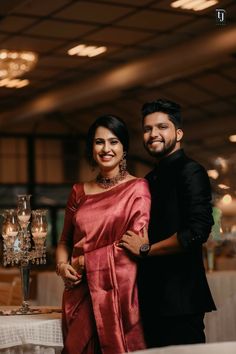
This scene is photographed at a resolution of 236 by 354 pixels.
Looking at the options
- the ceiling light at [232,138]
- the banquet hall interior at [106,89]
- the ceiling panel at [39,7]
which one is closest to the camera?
the banquet hall interior at [106,89]

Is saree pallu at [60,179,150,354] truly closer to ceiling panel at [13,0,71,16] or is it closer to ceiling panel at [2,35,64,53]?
ceiling panel at [13,0,71,16]

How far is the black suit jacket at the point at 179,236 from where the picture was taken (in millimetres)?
2854

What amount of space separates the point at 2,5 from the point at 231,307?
4182 millimetres

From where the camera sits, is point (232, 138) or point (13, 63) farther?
point (232, 138)

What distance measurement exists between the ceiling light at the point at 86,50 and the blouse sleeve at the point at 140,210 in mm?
8176

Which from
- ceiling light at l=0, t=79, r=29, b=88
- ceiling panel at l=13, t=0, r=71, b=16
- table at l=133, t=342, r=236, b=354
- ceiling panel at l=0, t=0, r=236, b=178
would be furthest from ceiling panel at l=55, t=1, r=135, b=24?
table at l=133, t=342, r=236, b=354

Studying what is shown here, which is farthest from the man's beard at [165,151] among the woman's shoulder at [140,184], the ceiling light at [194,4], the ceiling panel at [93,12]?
the ceiling light at [194,4]

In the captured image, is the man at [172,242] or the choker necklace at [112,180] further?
the choker necklace at [112,180]

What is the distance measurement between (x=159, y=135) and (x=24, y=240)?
1.05 metres

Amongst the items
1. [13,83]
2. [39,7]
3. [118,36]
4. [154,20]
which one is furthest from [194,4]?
[13,83]

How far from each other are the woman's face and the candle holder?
63cm

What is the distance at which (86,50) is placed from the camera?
1126 centimetres

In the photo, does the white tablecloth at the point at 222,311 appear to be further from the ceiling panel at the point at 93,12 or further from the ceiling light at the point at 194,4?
the ceiling panel at the point at 93,12

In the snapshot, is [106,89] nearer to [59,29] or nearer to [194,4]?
[59,29]
